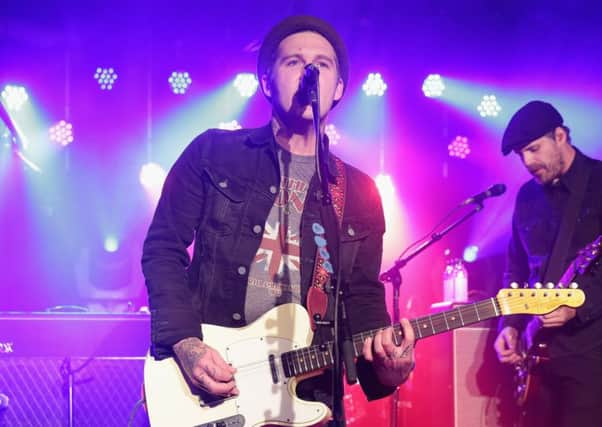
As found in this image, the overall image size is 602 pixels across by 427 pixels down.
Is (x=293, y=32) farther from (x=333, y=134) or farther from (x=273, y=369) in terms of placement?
(x=333, y=134)

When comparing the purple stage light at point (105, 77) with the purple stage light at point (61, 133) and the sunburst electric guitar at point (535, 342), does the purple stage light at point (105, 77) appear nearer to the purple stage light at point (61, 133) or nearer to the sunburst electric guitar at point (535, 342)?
the purple stage light at point (61, 133)

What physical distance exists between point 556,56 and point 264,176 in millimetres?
6381

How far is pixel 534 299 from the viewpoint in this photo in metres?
3.14

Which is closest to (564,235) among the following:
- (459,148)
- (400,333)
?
(400,333)

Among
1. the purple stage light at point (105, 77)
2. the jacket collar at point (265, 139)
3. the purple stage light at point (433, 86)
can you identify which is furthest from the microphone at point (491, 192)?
the purple stage light at point (105, 77)

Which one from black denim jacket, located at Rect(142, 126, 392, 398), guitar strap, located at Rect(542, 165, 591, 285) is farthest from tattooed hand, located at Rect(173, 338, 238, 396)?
guitar strap, located at Rect(542, 165, 591, 285)

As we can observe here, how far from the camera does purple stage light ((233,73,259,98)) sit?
882 cm

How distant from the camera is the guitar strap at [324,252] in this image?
2.21m

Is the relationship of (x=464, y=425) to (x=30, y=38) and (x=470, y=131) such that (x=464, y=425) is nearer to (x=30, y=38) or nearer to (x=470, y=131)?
(x=470, y=131)

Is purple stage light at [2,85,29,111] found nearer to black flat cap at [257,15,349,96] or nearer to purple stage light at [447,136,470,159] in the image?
purple stage light at [447,136,470,159]

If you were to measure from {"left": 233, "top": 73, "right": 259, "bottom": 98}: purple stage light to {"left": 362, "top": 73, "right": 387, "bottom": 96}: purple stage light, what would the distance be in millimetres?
1535

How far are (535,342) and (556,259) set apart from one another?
578mm

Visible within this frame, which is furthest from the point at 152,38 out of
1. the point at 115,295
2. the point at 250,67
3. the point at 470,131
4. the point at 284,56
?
the point at 284,56

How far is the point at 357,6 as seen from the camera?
7887mm
